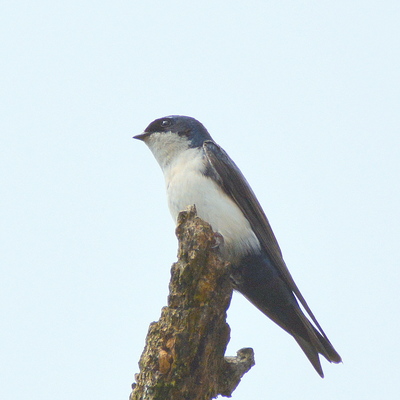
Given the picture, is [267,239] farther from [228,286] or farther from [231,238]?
[228,286]

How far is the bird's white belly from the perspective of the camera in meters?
7.54

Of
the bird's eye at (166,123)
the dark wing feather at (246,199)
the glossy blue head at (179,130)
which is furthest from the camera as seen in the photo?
the bird's eye at (166,123)

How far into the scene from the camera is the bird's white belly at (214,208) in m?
7.54

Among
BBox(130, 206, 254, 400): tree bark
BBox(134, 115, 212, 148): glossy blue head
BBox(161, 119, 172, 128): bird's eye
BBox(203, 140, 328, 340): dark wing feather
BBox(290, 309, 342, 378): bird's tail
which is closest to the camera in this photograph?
BBox(130, 206, 254, 400): tree bark

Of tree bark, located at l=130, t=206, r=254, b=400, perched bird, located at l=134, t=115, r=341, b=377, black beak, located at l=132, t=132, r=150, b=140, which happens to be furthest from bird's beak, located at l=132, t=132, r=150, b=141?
tree bark, located at l=130, t=206, r=254, b=400

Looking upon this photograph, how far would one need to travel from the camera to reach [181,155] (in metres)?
8.31

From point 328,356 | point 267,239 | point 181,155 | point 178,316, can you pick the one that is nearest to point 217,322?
point 178,316

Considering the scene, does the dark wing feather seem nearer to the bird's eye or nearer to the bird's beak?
the bird's eye

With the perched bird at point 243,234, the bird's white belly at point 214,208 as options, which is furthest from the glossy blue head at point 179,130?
the bird's white belly at point 214,208

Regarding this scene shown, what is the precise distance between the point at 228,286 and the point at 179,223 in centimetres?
74

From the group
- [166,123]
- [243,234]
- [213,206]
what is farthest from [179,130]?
[243,234]

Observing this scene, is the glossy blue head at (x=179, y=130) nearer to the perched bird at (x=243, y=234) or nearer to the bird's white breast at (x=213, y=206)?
the perched bird at (x=243, y=234)

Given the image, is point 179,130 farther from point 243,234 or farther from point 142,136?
point 243,234

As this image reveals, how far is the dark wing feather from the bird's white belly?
0.44 feet
